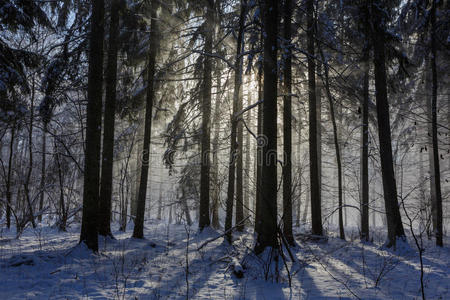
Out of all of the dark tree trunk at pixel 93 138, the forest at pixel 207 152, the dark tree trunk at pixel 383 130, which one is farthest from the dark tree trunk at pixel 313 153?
the dark tree trunk at pixel 93 138

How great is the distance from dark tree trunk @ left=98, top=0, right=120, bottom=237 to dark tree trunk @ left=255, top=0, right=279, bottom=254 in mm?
5111

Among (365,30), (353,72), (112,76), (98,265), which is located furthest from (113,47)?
(353,72)

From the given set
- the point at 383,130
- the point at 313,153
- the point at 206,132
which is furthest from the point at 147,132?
the point at 383,130

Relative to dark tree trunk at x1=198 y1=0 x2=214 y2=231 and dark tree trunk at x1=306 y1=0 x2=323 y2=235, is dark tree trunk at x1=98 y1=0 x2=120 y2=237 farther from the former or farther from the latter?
dark tree trunk at x1=306 y1=0 x2=323 y2=235

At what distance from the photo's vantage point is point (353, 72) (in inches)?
495

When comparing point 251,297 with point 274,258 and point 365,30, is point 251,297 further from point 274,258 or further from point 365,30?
point 365,30

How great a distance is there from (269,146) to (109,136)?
545 centimetres

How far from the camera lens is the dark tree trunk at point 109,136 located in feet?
29.6

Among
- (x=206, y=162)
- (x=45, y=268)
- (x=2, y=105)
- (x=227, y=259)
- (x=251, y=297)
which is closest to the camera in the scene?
(x=251, y=297)

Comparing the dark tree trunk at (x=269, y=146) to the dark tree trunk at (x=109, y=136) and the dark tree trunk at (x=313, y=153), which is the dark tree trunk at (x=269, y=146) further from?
the dark tree trunk at (x=109, y=136)

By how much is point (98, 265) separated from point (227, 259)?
3012 mm

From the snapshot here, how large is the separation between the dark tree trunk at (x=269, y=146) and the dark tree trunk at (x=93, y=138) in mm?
4135

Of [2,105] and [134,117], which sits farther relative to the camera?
[134,117]

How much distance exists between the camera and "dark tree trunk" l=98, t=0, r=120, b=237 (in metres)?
9.02
